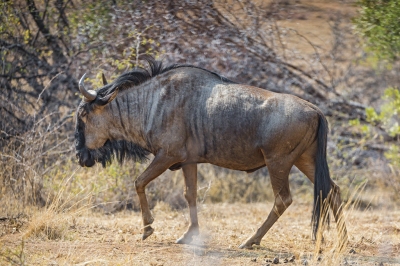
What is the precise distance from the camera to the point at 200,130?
21.9 ft

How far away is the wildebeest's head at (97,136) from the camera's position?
7.03 metres

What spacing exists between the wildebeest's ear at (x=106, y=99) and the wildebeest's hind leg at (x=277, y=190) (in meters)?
1.71

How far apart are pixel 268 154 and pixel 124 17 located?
358 centimetres

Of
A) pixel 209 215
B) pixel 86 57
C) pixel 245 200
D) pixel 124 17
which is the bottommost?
pixel 245 200

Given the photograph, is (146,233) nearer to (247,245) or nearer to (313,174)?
(247,245)

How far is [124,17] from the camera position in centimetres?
912

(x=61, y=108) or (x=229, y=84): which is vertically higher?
(x=229, y=84)

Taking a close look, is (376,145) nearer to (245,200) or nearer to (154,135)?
(245,200)

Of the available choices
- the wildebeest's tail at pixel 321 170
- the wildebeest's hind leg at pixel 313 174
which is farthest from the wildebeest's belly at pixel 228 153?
the wildebeest's tail at pixel 321 170

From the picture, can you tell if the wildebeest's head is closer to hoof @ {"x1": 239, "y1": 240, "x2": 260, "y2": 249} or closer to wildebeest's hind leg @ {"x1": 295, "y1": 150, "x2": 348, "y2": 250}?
hoof @ {"x1": 239, "y1": 240, "x2": 260, "y2": 249}

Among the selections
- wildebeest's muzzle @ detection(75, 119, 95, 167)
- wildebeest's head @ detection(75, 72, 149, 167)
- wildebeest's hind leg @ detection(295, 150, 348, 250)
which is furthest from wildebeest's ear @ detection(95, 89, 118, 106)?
wildebeest's hind leg @ detection(295, 150, 348, 250)

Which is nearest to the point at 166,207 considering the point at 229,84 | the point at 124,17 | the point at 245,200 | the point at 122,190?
the point at 122,190

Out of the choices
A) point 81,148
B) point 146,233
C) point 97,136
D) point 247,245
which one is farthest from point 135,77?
point 247,245

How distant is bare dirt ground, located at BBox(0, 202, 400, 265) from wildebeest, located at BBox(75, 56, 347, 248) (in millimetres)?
302
